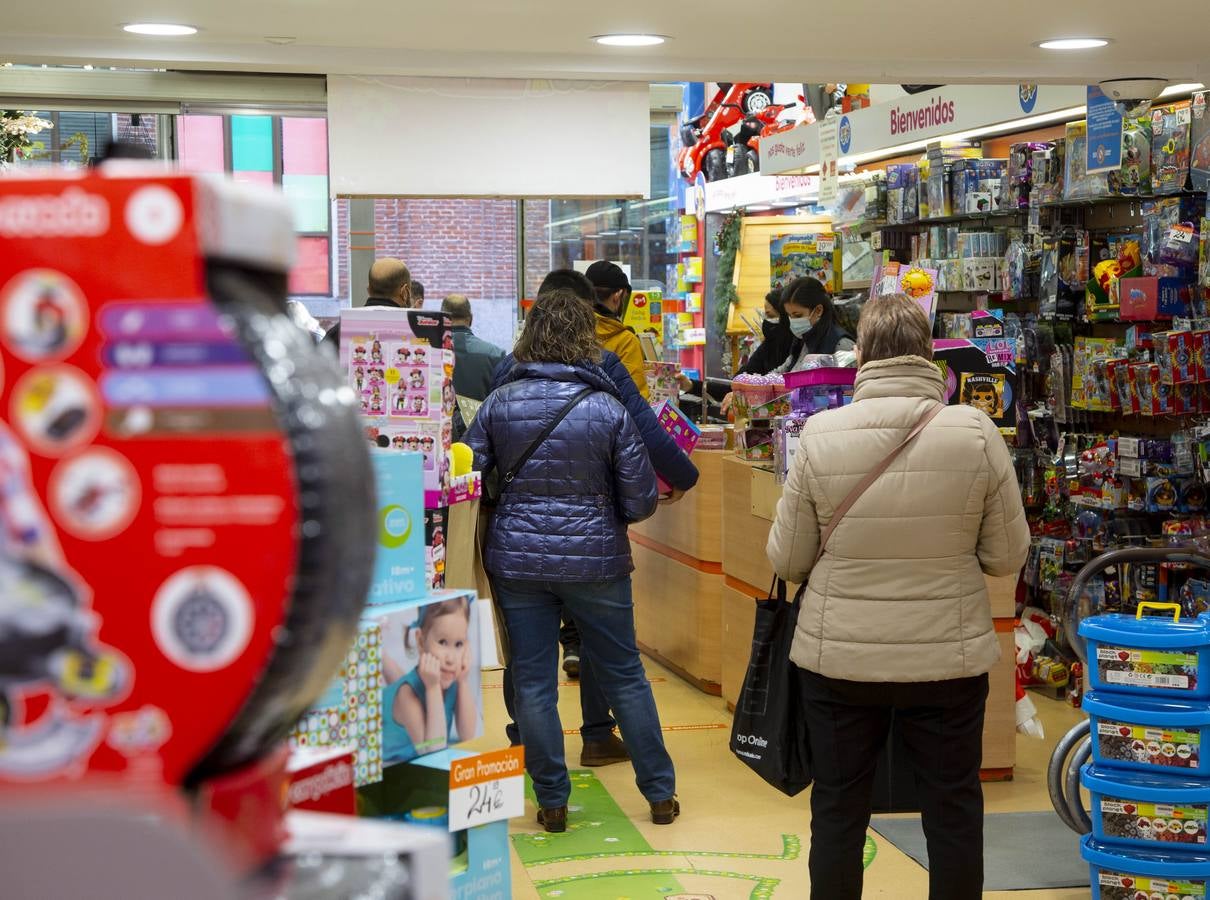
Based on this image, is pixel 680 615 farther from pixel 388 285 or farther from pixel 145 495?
pixel 145 495

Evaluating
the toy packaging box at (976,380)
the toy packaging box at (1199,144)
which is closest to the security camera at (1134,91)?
the toy packaging box at (1199,144)

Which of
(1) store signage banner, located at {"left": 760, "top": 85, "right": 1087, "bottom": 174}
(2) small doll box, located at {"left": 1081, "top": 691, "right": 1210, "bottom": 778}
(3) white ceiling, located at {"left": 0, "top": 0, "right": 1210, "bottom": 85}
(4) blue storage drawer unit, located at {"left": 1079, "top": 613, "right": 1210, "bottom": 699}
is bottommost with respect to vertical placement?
(2) small doll box, located at {"left": 1081, "top": 691, "right": 1210, "bottom": 778}

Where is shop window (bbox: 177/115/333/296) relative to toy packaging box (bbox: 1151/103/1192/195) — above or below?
above

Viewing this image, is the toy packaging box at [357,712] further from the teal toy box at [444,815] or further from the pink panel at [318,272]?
the pink panel at [318,272]

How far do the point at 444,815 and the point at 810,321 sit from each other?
18.6 ft

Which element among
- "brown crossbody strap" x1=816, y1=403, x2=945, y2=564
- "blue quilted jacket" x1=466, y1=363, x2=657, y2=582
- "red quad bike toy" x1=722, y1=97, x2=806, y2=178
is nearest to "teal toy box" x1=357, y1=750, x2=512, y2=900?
"brown crossbody strap" x1=816, y1=403, x2=945, y2=564

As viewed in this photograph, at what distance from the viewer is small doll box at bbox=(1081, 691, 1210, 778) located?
3.70m

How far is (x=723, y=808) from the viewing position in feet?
16.6

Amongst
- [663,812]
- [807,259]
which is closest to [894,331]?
[663,812]

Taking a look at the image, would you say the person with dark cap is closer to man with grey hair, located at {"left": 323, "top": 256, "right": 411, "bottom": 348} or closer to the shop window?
man with grey hair, located at {"left": 323, "top": 256, "right": 411, "bottom": 348}

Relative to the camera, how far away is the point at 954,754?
3.43m

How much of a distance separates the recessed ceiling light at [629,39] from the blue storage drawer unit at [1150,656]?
2.28m

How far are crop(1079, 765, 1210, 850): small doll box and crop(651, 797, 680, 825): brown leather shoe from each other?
150 centimetres

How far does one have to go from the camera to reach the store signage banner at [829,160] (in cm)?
761
